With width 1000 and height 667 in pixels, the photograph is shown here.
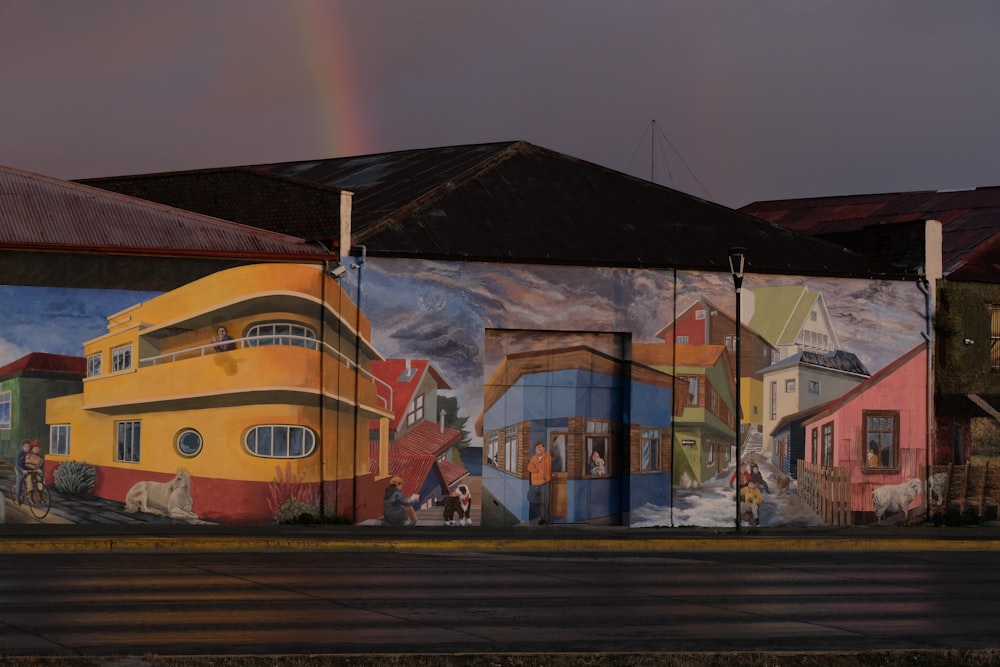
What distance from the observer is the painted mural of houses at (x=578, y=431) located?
103ft

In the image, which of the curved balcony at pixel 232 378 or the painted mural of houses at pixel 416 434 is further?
the painted mural of houses at pixel 416 434

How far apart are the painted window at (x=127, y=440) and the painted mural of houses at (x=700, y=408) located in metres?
10.6

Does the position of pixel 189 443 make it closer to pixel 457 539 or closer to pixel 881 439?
pixel 457 539

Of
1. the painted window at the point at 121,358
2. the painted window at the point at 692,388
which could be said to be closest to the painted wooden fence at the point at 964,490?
the painted window at the point at 692,388

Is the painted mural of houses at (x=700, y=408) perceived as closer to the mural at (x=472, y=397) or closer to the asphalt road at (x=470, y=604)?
the mural at (x=472, y=397)

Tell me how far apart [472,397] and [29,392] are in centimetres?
871

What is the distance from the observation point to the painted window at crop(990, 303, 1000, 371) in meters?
35.4

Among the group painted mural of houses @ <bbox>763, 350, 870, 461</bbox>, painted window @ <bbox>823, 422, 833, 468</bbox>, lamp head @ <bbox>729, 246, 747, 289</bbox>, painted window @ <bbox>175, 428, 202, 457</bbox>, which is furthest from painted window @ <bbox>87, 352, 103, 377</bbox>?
painted window @ <bbox>823, 422, 833, 468</bbox>

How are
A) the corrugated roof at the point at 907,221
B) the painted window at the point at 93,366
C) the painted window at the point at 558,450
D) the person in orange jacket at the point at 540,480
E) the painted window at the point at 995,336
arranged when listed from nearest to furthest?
the painted window at the point at 93,366 < the person in orange jacket at the point at 540,480 < the painted window at the point at 558,450 < the painted window at the point at 995,336 < the corrugated roof at the point at 907,221

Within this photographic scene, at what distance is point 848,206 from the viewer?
44.8m

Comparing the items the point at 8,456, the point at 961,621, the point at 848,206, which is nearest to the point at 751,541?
the point at 961,621

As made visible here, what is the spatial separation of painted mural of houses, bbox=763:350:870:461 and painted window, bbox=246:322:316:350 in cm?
1036

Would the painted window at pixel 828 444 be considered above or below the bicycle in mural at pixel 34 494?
above

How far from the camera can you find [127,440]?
28.8 metres
